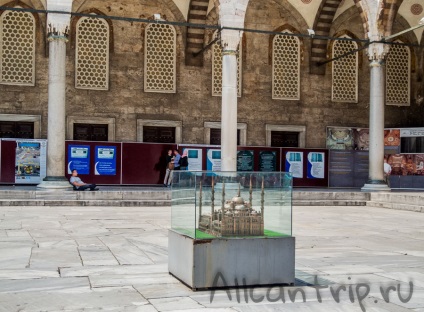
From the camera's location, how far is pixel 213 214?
466 cm

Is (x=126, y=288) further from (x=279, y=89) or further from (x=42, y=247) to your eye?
(x=279, y=89)

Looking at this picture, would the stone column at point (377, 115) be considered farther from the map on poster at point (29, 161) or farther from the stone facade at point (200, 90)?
the map on poster at point (29, 161)

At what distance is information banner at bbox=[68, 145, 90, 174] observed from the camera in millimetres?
15727

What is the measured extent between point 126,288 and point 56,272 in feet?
3.03

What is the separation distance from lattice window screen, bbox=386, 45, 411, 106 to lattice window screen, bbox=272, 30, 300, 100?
3.19m

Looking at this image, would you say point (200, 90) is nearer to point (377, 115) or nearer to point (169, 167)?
point (169, 167)

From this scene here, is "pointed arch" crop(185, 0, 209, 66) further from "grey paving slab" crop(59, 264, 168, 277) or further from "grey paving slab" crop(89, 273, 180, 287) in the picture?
"grey paving slab" crop(89, 273, 180, 287)

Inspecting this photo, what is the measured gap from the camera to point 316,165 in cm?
1762

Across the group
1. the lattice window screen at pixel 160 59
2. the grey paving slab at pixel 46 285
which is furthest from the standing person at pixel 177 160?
the grey paving slab at pixel 46 285

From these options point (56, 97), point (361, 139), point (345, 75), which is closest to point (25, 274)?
point (56, 97)

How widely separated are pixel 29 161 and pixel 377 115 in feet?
30.1

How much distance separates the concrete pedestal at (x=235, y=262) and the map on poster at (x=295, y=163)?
12.8 meters

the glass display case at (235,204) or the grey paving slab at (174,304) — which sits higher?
the glass display case at (235,204)

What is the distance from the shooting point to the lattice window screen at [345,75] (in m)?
19.2
